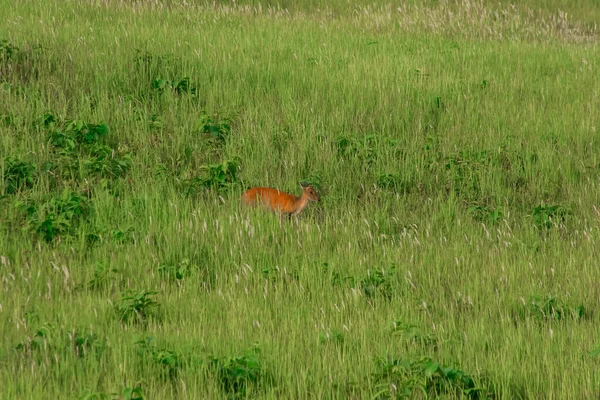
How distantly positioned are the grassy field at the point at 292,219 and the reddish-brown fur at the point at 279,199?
23 centimetres

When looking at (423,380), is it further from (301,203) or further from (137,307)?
(301,203)

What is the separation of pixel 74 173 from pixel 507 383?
621 cm

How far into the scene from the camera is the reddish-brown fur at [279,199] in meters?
9.32

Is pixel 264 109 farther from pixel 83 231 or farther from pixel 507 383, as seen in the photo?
pixel 507 383

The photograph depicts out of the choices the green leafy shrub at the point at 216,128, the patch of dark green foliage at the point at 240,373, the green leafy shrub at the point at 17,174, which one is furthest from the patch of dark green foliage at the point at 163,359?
the green leafy shrub at the point at 216,128

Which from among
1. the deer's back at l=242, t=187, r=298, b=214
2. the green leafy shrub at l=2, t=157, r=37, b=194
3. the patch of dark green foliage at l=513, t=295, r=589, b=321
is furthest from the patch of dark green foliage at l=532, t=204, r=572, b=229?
the green leafy shrub at l=2, t=157, r=37, b=194

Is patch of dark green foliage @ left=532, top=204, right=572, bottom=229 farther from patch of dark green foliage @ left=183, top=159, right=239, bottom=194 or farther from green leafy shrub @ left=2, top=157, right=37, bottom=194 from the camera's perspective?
green leafy shrub @ left=2, top=157, right=37, bottom=194

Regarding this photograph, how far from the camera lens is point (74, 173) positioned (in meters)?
10.2

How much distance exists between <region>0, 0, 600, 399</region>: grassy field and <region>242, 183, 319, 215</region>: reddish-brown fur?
232 mm

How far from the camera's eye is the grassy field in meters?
5.95

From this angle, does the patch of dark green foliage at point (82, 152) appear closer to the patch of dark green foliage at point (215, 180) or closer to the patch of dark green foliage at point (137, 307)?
the patch of dark green foliage at point (215, 180)

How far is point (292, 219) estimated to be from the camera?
934 cm

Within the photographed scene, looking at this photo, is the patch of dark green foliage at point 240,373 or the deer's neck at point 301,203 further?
the deer's neck at point 301,203

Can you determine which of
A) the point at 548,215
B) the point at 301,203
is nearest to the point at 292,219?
the point at 301,203
